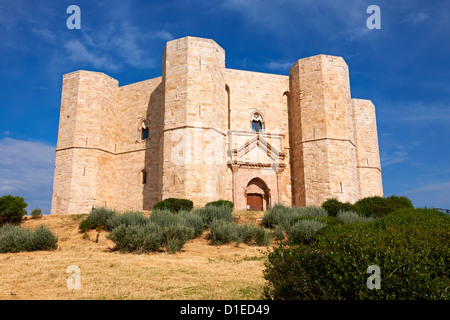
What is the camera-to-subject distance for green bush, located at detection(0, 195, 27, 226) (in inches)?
604

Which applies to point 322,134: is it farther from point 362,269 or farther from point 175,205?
point 362,269

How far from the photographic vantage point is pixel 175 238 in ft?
33.4

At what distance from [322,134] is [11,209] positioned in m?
16.4

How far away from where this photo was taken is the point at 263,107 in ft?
73.2

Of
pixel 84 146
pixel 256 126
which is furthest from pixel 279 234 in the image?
pixel 84 146

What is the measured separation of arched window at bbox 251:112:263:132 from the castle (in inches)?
2.6

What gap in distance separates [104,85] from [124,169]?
224 inches

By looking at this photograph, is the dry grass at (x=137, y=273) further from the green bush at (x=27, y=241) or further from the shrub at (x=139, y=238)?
the green bush at (x=27, y=241)

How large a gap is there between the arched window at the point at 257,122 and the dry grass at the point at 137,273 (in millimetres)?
12152

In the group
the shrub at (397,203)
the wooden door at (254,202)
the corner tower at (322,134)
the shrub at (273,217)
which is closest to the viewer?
the shrub at (273,217)

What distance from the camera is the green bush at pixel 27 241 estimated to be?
1023 cm

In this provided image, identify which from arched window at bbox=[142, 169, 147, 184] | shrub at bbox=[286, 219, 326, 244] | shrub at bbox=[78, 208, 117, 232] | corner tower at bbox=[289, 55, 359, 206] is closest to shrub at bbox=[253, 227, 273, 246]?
shrub at bbox=[286, 219, 326, 244]

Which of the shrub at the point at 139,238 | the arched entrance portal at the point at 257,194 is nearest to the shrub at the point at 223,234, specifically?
the shrub at the point at 139,238
